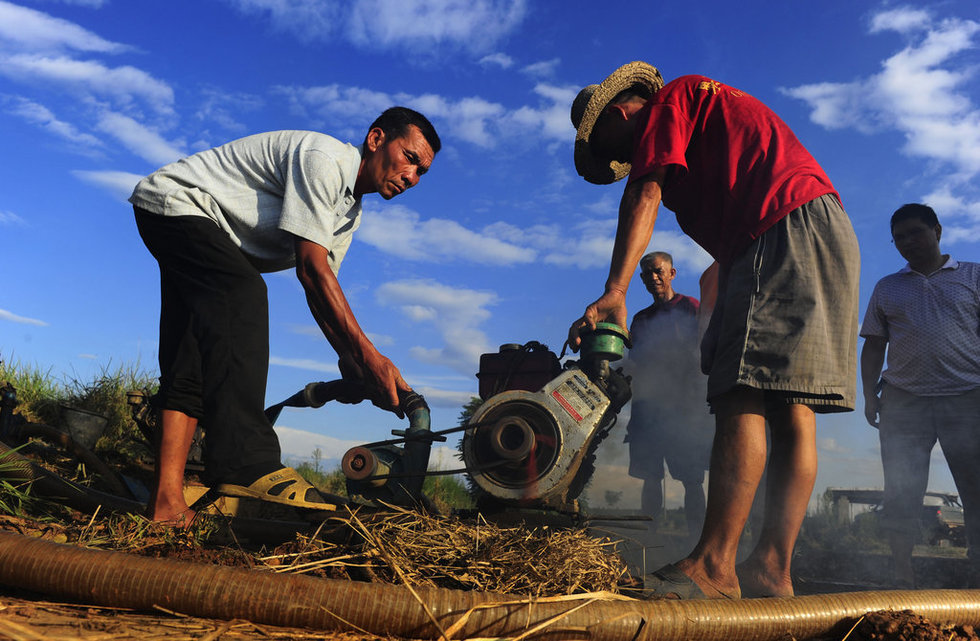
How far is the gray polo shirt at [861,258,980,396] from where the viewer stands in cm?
458

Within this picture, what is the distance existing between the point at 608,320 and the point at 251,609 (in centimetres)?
217

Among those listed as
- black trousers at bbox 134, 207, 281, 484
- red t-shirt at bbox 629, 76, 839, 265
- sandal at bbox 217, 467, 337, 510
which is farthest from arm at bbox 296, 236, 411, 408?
red t-shirt at bbox 629, 76, 839, 265

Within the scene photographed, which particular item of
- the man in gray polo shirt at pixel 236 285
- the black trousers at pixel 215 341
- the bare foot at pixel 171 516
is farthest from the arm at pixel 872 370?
the bare foot at pixel 171 516

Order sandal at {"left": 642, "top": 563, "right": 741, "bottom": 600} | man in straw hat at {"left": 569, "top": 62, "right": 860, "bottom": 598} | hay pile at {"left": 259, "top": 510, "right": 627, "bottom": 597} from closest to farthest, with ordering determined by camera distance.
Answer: hay pile at {"left": 259, "top": 510, "right": 627, "bottom": 597} < sandal at {"left": 642, "top": 563, "right": 741, "bottom": 600} < man in straw hat at {"left": 569, "top": 62, "right": 860, "bottom": 598}

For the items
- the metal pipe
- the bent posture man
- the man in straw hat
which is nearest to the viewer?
the metal pipe

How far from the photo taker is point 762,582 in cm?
244

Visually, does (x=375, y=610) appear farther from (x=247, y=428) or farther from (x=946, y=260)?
(x=946, y=260)

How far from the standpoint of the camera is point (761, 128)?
271cm

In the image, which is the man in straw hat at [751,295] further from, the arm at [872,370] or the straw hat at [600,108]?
the arm at [872,370]

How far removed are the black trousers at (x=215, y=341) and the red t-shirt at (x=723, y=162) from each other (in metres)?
1.74

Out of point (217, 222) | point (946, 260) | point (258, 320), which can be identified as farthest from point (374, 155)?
point (946, 260)

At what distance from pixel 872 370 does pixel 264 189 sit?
4714 mm

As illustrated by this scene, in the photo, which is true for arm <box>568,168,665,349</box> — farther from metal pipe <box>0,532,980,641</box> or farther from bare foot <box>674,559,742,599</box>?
metal pipe <box>0,532,980,641</box>

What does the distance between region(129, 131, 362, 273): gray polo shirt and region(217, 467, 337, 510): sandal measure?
1.03 meters
